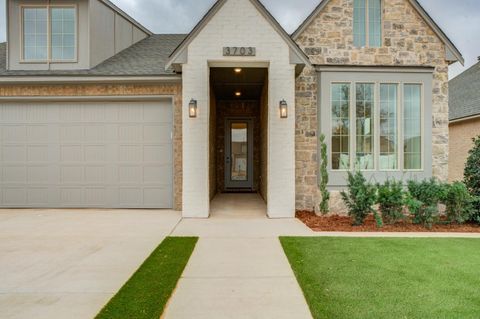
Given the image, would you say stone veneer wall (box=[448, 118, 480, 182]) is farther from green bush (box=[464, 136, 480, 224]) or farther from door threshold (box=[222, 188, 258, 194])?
door threshold (box=[222, 188, 258, 194])

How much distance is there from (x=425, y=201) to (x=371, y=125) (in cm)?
249

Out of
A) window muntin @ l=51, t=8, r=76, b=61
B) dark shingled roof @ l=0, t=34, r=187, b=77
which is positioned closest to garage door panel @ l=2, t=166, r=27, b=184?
dark shingled roof @ l=0, t=34, r=187, b=77

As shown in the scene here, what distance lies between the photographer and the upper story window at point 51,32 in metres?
9.27

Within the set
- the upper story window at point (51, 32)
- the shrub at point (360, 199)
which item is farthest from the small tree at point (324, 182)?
the upper story window at point (51, 32)

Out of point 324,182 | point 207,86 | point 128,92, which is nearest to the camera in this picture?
point 207,86

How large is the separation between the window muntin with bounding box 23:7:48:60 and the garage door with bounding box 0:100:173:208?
1.54 m

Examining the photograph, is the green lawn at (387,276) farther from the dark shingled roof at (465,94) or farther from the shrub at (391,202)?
the dark shingled roof at (465,94)

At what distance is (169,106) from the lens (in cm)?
907

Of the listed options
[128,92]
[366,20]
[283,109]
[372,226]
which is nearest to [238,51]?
[283,109]

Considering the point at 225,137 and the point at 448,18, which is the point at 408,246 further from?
the point at 448,18

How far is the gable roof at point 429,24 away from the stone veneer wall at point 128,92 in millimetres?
3608

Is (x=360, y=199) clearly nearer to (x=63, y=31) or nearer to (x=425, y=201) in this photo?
(x=425, y=201)

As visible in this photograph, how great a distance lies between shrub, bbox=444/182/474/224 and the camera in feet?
22.8

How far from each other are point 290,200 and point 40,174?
682 centimetres
